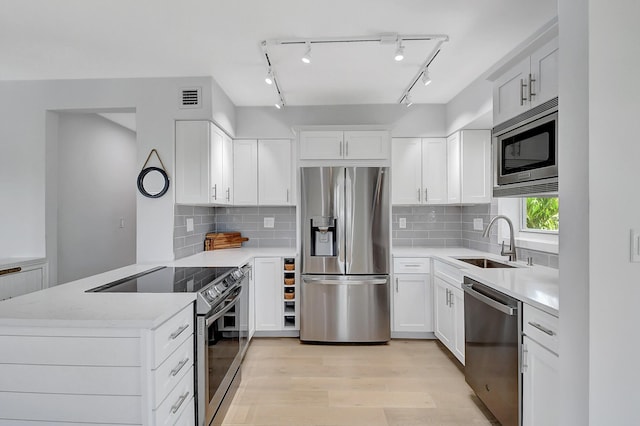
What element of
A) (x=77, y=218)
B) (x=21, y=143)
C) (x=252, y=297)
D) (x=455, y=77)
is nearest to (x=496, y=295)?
(x=455, y=77)

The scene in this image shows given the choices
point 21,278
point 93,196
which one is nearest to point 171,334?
point 21,278

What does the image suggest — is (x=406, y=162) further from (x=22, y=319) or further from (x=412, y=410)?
(x=22, y=319)

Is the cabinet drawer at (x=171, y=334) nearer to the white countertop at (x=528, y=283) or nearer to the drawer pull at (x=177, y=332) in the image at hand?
the drawer pull at (x=177, y=332)

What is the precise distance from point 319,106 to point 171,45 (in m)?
1.72

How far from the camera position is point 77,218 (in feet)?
12.5

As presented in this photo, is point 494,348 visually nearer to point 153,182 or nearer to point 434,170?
point 434,170

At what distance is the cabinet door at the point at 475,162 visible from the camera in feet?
10.6

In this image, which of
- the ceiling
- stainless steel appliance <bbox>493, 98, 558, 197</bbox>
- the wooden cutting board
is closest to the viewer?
stainless steel appliance <bbox>493, 98, 558, 197</bbox>

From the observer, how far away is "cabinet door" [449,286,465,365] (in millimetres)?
2625

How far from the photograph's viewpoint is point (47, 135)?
113 inches

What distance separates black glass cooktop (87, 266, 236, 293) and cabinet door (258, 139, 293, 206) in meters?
1.34

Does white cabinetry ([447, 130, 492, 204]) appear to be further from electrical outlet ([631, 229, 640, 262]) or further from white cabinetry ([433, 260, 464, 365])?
electrical outlet ([631, 229, 640, 262])

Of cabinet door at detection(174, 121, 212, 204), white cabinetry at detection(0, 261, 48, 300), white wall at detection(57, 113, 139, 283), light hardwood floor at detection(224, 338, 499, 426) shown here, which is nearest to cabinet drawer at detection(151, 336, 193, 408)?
light hardwood floor at detection(224, 338, 499, 426)

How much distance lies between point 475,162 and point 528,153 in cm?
153
